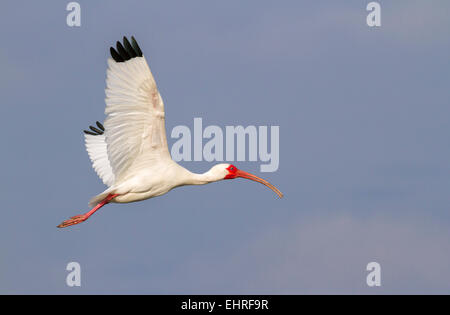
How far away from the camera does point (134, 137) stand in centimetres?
2914

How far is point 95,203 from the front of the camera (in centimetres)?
3002

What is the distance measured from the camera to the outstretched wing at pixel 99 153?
3491 cm

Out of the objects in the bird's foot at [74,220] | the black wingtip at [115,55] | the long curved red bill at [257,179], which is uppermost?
the black wingtip at [115,55]

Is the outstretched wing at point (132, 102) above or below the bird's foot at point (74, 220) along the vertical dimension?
above

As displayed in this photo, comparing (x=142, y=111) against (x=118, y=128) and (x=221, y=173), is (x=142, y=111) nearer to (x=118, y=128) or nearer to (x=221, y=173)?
(x=118, y=128)

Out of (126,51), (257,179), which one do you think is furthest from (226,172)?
(126,51)

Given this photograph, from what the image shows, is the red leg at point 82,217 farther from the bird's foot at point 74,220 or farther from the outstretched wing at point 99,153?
the outstretched wing at point 99,153

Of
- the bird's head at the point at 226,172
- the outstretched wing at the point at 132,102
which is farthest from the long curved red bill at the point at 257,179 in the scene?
the outstretched wing at the point at 132,102

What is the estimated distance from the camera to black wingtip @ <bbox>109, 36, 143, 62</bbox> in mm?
28438

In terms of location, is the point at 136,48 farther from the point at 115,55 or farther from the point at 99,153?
the point at 99,153

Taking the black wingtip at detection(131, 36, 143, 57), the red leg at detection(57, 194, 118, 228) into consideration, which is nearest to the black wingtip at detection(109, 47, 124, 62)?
the black wingtip at detection(131, 36, 143, 57)

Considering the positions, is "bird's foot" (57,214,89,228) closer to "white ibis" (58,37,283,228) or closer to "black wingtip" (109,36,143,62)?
"white ibis" (58,37,283,228)

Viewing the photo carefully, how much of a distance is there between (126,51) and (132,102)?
1.54 meters

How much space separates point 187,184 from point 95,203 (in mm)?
3046
